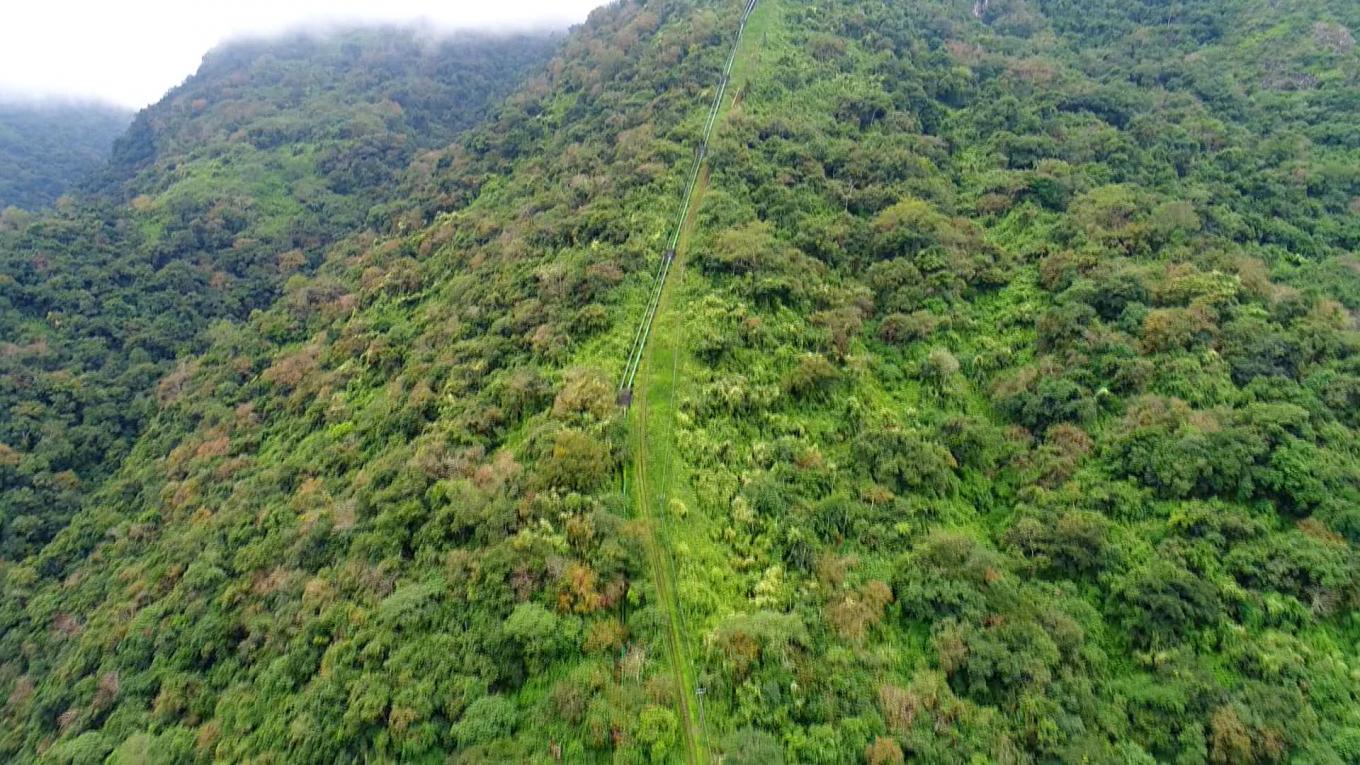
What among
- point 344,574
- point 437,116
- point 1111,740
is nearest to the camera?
point 1111,740

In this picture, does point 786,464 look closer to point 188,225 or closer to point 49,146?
point 188,225

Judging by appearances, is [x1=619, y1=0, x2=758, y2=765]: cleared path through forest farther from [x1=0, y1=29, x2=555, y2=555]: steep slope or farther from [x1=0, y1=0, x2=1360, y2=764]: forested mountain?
[x1=0, y1=29, x2=555, y2=555]: steep slope

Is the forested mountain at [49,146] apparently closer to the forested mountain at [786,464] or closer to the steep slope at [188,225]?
the steep slope at [188,225]

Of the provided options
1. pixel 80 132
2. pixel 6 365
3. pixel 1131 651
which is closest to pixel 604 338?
pixel 1131 651

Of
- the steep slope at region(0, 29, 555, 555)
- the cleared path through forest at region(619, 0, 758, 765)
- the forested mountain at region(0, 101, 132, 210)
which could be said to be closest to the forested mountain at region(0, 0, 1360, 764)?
the cleared path through forest at region(619, 0, 758, 765)

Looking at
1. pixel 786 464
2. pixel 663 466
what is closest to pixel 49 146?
pixel 663 466

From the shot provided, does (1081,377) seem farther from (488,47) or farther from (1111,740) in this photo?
(488,47)
